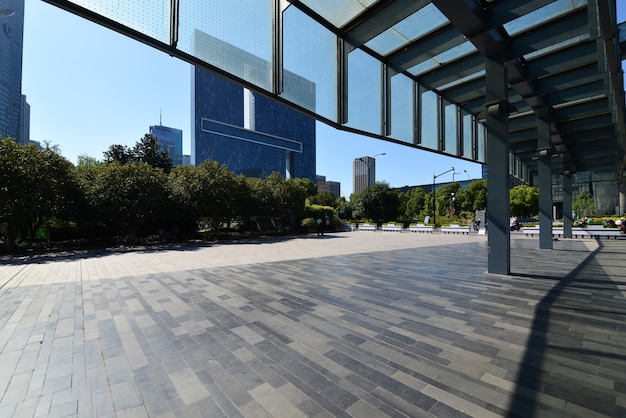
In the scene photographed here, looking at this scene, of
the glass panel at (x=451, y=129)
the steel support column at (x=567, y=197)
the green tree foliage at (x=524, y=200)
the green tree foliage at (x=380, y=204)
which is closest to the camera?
the glass panel at (x=451, y=129)

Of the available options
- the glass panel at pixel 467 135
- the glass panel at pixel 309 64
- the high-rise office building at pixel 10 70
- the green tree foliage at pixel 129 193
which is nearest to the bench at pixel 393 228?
the glass panel at pixel 467 135

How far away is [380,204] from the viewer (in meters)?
42.8

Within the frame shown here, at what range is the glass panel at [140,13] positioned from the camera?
12.1 feet

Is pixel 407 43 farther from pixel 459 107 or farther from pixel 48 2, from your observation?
pixel 48 2

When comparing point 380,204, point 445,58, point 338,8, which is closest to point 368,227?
point 380,204

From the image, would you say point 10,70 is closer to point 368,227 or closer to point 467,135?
point 368,227

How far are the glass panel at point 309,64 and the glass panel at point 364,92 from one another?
545mm

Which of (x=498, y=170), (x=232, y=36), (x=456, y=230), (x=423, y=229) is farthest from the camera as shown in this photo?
(x=423, y=229)

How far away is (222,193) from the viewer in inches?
869

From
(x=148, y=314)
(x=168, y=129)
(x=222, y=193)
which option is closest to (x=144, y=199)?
(x=222, y=193)

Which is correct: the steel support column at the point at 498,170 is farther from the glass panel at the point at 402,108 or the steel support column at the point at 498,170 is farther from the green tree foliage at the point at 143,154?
the green tree foliage at the point at 143,154

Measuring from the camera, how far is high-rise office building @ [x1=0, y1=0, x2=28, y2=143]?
5652cm

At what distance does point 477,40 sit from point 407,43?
1513 mm

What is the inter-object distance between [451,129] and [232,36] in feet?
27.3
